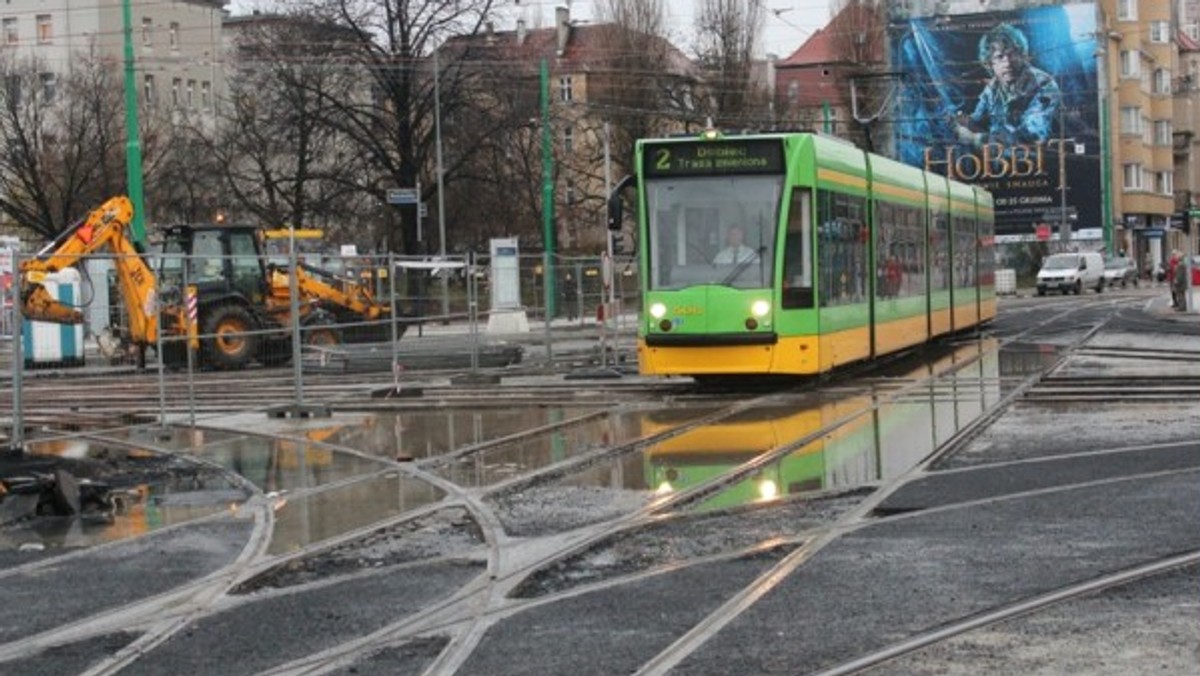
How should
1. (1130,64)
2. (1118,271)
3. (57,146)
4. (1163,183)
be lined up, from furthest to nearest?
(1163,183) < (1130,64) < (1118,271) < (57,146)

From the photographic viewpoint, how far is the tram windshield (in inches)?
747

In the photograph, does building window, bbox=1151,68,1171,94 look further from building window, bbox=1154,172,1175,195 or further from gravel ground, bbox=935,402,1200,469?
gravel ground, bbox=935,402,1200,469

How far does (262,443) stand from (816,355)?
23.4 feet

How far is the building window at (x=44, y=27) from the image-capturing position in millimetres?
82750

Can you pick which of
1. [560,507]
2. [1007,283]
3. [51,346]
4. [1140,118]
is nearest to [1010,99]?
[1140,118]

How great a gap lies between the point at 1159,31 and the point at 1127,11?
24.7 ft

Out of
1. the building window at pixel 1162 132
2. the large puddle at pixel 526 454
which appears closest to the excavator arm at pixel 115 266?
the large puddle at pixel 526 454

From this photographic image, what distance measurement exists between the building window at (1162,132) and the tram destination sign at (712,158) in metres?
89.4

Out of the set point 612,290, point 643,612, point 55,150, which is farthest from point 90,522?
point 55,150

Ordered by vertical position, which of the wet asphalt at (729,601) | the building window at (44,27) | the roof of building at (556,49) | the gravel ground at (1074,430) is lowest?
the wet asphalt at (729,601)

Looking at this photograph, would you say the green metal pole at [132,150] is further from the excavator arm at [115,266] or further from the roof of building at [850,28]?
the roof of building at [850,28]

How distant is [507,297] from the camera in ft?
89.1

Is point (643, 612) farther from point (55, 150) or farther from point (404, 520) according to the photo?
point (55, 150)

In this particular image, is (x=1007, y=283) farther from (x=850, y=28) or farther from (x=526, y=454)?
(x=526, y=454)
